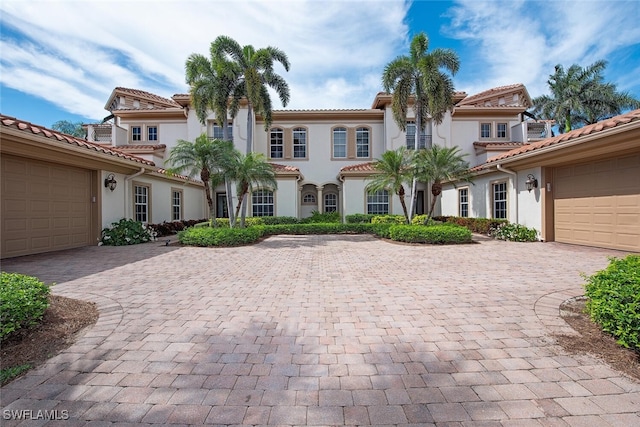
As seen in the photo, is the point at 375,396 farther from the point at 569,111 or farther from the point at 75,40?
the point at 569,111

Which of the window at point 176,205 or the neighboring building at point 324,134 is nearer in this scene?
the window at point 176,205

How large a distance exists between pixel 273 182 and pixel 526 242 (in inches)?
407

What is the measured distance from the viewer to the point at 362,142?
816 inches

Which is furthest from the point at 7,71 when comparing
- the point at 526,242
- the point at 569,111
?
the point at 569,111

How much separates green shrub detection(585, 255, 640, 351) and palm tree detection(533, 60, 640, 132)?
1124 inches

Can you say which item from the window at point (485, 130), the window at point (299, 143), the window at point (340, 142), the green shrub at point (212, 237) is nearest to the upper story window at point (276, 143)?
the window at point (299, 143)

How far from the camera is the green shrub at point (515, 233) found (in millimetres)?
11188

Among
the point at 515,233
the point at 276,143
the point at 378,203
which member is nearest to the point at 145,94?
the point at 276,143

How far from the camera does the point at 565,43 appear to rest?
10430 mm

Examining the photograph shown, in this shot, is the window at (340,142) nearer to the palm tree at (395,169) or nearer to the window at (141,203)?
the palm tree at (395,169)

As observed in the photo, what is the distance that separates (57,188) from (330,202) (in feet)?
49.5

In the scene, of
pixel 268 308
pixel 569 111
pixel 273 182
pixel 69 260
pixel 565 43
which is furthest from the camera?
pixel 569 111

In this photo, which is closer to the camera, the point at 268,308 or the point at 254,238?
the point at 268,308

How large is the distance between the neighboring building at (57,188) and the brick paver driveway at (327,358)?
368cm
